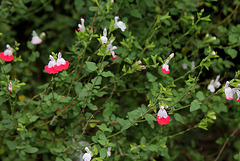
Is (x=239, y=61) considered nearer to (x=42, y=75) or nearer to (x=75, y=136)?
(x=75, y=136)

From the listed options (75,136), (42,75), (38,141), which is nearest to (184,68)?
(75,136)

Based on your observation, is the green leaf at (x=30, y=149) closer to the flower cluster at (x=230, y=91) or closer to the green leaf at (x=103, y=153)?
the green leaf at (x=103, y=153)

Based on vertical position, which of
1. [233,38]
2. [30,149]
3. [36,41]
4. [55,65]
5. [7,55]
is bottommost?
[30,149]

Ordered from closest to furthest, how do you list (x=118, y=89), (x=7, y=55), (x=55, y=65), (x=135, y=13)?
(x=55, y=65) < (x=7, y=55) < (x=135, y=13) < (x=118, y=89)

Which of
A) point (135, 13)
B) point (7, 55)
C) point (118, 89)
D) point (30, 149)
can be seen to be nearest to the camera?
point (7, 55)

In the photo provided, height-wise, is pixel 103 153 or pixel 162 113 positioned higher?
pixel 162 113

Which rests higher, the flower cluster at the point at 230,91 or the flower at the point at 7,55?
the flower at the point at 7,55

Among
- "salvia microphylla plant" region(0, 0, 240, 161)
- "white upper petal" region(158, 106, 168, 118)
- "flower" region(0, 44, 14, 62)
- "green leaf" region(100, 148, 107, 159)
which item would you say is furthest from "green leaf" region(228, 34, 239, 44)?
"flower" region(0, 44, 14, 62)

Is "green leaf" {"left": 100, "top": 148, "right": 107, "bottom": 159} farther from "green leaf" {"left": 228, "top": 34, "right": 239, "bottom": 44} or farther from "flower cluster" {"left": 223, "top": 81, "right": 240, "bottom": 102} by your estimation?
"green leaf" {"left": 228, "top": 34, "right": 239, "bottom": 44}

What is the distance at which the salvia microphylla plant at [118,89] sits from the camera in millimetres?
1577

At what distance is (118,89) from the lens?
83.5 inches

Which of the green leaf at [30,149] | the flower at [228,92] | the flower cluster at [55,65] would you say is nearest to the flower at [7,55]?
the flower cluster at [55,65]

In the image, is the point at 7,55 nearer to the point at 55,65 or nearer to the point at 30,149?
the point at 55,65

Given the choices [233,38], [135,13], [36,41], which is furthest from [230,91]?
[36,41]
